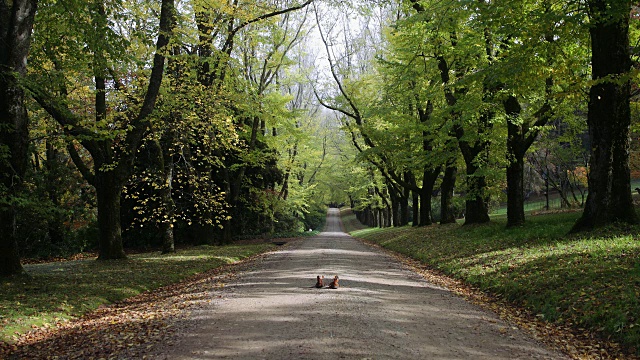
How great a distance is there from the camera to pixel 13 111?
969 cm

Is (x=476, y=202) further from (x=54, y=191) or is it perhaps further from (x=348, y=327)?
(x=54, y=191)

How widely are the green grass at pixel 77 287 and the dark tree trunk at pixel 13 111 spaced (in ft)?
2.55

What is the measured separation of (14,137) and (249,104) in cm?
1005

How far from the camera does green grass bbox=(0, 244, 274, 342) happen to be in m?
7.18

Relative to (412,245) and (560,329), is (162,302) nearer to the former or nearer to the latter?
(560,329)

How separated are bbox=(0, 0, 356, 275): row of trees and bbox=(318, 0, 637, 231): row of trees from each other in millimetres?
5442

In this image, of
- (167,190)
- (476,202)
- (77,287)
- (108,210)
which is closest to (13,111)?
(77,287)

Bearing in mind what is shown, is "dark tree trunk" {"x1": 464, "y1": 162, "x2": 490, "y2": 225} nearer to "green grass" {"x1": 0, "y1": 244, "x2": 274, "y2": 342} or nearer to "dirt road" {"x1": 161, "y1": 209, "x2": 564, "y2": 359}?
"dirt road" {"x1": 161, "y1": 209, "x2": 564, "y2": 359}

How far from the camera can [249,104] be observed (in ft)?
61.9

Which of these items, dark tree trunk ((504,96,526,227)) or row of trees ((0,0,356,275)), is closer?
row of trees ((0,0,356,275))

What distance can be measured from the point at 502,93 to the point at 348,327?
10.5 meters

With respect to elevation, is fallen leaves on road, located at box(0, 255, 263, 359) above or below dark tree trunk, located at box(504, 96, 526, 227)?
below

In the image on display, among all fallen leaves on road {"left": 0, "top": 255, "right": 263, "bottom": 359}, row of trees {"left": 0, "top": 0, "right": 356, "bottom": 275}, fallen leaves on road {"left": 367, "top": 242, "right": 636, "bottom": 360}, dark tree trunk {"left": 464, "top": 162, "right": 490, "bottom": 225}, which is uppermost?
row of trees {"left": 0, "top": 0, "right": 356, "bottom": 275}

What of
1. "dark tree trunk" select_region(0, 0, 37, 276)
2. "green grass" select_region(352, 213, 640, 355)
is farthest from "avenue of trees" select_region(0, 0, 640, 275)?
"green grass" select_region(352, 213, 640, 355)
